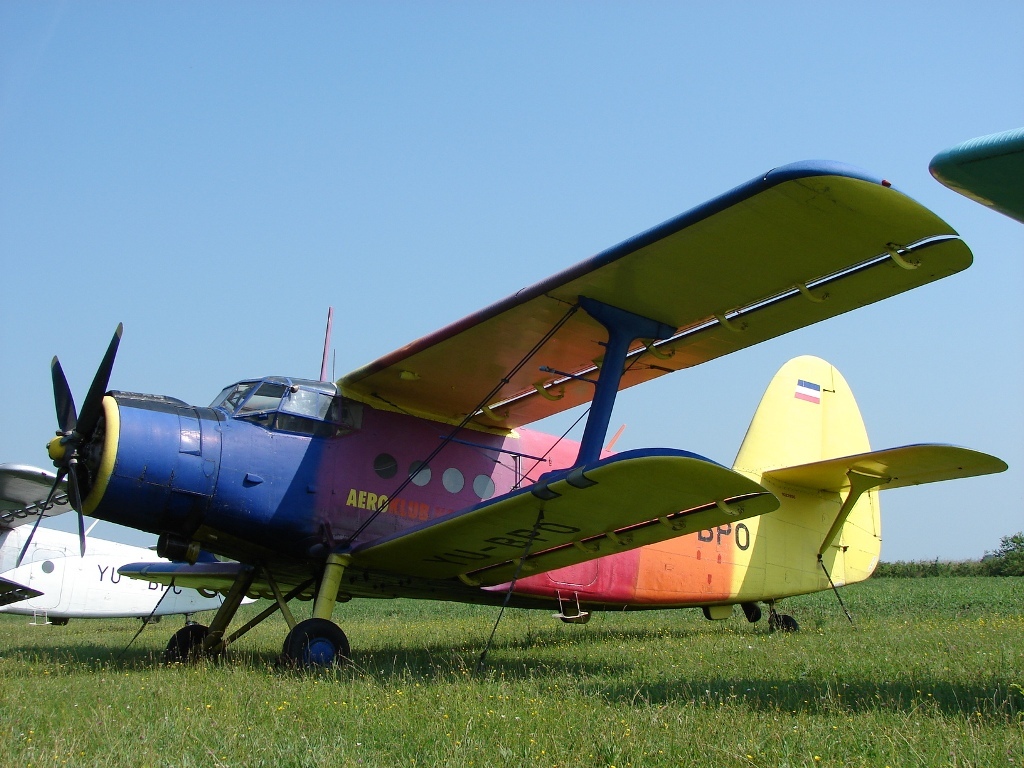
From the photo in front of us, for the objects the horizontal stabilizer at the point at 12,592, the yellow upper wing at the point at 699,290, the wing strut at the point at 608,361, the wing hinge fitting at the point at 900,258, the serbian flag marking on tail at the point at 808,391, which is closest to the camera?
the yellow upper wing at the point at 699,290

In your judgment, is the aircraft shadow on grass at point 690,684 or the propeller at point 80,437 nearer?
the aircraft shadow on grass at point 690,684

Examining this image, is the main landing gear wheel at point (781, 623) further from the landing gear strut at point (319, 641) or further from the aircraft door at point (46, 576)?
the aircraft door at point (46, 576)

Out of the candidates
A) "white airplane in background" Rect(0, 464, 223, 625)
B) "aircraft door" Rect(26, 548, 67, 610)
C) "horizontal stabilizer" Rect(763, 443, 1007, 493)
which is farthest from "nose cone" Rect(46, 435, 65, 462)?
"aircraft door" Rect(26, 548, 67, 610)

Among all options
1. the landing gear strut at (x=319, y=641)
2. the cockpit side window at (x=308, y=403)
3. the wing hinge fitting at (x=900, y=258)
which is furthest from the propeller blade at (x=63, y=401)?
the wing hinge fitting at (x=900, y=258)

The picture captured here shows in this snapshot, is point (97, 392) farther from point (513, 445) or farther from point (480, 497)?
point (513, 445)

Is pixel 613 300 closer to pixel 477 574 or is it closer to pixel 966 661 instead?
pixel 477 574

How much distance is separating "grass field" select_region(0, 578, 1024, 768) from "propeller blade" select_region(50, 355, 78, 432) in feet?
6.85

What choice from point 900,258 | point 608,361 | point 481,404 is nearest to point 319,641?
point 481,404

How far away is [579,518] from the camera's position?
283 inches

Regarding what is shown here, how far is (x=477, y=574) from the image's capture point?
345 inches

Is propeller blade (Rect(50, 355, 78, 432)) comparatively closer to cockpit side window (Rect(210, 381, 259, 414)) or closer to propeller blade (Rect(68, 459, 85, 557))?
propeller blade (Rect(68, 459, 85, 557))

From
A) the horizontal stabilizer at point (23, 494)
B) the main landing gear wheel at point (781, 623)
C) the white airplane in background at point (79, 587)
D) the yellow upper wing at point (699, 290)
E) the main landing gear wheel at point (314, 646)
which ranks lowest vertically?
the white airplane in background at point (79, 587)

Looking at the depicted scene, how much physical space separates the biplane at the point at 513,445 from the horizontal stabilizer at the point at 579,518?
0.08 ft

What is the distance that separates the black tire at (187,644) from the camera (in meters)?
8.88
